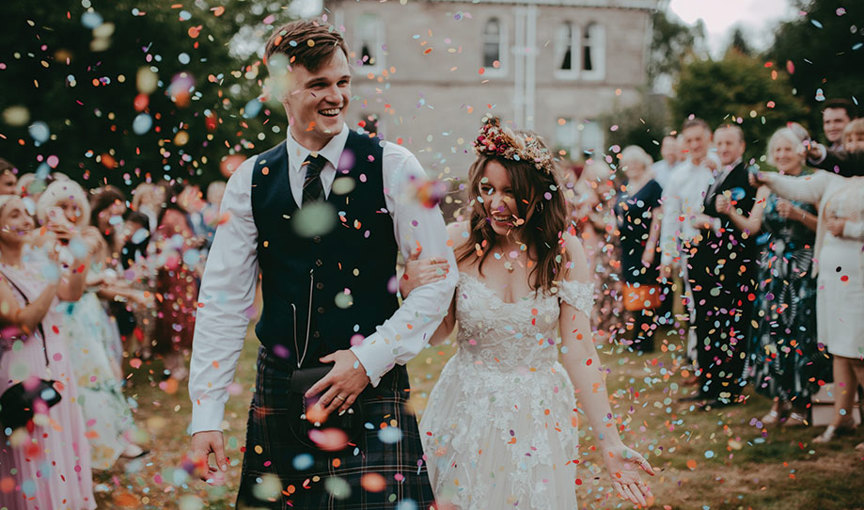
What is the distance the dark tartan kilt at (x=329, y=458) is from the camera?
235cm

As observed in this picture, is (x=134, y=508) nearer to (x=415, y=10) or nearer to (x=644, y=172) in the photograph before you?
(x=644, y=172)

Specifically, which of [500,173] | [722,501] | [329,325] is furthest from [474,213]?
[722,501]

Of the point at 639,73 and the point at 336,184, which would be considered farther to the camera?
the point at 639,73

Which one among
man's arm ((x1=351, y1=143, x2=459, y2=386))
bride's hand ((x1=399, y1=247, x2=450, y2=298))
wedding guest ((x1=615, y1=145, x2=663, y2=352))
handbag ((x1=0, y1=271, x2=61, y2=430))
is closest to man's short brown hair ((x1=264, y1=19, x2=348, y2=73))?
man's arm ((x1=351, y1=143, x2=459, y2=386))

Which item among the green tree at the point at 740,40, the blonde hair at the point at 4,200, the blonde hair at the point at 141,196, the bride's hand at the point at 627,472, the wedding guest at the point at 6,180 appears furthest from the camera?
the green tree at the point at 740,40

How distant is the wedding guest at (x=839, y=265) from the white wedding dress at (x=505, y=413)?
8.85 ft

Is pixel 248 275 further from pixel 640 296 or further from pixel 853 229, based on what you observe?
pixel 640 296

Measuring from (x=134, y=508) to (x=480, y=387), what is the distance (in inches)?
105

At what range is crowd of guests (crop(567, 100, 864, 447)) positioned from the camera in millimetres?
4867

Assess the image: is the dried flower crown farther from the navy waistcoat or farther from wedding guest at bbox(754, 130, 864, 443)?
wedding guest at bbox(754, 130, 864, 443)

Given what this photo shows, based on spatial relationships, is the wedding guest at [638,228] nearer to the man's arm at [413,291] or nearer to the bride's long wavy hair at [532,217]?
the bride's long wavy hair at [532,217]

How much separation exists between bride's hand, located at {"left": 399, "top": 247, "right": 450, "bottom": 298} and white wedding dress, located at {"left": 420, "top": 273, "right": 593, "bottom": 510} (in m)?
0.61

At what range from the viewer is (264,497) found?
2424 millimetres

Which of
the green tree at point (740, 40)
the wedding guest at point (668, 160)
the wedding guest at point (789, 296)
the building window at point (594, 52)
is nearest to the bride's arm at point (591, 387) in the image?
the wedding guest at point (789, 296)
